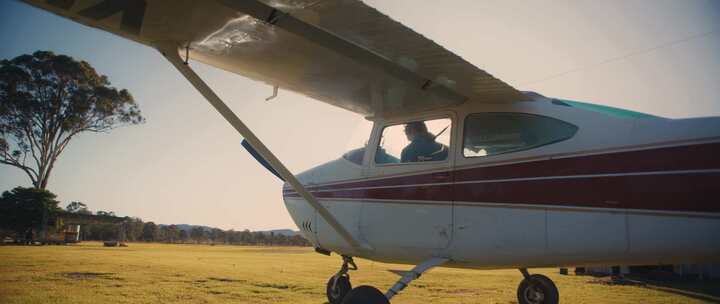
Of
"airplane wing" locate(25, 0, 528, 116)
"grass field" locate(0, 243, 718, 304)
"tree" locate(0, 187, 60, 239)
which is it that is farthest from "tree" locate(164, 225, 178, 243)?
"airplane wing" locate(25, 0, 528, 116)

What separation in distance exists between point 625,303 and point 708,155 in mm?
5177

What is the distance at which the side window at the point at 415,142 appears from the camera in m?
3.97

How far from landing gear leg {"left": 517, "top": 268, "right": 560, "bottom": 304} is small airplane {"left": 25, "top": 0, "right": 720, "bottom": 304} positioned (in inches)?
87.1

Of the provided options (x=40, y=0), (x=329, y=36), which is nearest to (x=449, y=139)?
(x=329, y=36)

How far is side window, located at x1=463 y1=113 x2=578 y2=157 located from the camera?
334 cm

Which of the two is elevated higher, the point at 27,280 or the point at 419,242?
the point at 419,242

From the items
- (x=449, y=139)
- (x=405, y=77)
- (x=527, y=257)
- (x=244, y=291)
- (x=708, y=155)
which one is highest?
(x=405, y=77)

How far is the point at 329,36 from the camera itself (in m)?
3.19

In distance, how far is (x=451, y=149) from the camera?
150 inches

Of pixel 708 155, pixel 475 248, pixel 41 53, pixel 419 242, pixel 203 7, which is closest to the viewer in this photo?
pixel 708 155

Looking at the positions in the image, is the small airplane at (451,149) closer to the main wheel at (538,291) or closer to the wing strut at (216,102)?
the wing strut at (216,102)

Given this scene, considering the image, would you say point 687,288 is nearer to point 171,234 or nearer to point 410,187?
point 410,187

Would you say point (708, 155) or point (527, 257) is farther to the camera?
point (527, 257)

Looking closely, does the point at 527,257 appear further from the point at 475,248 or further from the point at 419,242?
the point at 419,242
